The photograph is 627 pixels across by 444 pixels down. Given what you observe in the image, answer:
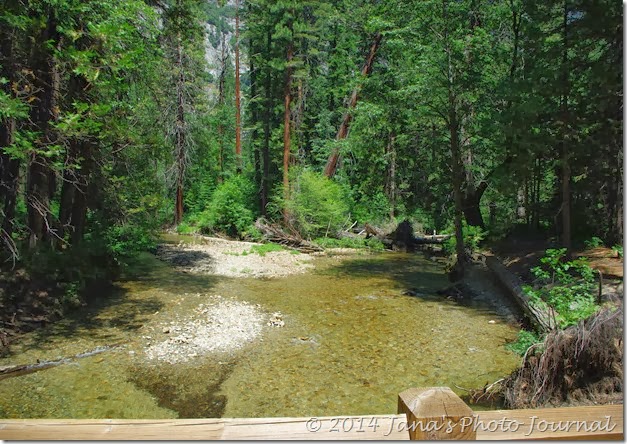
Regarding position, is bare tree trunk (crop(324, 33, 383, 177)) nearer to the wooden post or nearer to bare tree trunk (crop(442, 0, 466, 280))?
bare tree trunk (crop(442, 0, 466, 280))

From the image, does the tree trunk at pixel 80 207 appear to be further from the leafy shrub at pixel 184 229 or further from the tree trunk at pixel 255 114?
the tree trunk at pixel 255 114

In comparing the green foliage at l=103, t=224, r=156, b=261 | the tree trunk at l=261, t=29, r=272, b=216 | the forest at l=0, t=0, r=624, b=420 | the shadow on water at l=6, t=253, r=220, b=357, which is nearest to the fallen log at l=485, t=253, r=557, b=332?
the forest at l=0, t=0, r=624, b=420

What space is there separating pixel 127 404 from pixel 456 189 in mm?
11190

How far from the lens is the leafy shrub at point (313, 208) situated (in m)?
21.6

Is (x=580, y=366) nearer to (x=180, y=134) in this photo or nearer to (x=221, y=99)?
(x=180, y=134)

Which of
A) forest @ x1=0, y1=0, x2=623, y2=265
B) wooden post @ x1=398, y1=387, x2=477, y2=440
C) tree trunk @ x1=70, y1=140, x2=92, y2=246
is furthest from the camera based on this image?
tree trunk @ x1=70, y1=140, x2=92, y2=246

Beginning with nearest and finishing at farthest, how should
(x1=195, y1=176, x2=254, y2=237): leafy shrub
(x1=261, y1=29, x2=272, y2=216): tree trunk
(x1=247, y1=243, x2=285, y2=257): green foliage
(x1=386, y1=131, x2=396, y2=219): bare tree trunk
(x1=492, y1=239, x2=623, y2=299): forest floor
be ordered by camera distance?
(x1=492, y1=239, x2=623, y2=299): forest floor
(x1=247, y1=243, x2=285, y2=257): green foliage
(x1=195, y1=176, x2=254, y2=237): leafy shrub
(x1=261, y1=29, x2=272, y2=216): tree trunk
(x1=386, y1=131, x2=396, y2=219): bare tree trunk

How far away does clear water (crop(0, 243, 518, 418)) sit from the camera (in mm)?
5387

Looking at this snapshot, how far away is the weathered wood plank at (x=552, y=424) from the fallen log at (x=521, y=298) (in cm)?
368

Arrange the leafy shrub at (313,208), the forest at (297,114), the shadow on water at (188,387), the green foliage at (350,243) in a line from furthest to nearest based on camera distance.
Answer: the leafy shrub at (313,208) < the green foliage at (350,243) < the forest at (297,114) < the shadow on water at (188,387)

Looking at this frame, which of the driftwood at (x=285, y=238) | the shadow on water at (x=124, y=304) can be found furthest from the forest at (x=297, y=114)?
the shadow on water at (x=124, y=304)

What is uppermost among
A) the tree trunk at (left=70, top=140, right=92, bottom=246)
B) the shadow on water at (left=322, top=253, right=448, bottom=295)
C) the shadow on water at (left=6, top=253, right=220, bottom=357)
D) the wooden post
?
the tree trunk at (left=70, top=140, right=92, bottom=246)

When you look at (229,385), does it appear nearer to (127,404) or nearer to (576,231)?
(127,404)

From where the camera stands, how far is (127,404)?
17.4ft
